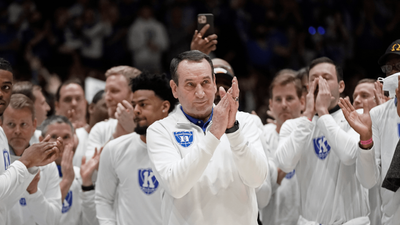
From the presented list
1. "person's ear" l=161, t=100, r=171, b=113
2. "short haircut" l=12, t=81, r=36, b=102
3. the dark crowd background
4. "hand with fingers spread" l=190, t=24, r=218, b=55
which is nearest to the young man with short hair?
"hand with fingers spread" l=190, t=24, r=218, b=55

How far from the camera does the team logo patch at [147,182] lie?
13.8 feet

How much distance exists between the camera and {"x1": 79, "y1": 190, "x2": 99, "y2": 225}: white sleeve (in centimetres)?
483

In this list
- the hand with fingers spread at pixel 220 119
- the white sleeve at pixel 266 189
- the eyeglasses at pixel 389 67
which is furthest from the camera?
the white sleeve at pixel 266 189

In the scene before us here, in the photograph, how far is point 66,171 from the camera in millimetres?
4734

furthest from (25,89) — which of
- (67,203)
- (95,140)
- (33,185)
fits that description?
(33,185)

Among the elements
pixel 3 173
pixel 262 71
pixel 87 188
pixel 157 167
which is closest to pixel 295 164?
pixel 157 167

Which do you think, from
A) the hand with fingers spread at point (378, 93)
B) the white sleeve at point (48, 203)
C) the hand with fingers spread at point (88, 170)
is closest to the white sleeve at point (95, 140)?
the hand with fingers spread at point (88, 170)

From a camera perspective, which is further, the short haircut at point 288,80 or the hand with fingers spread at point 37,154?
the short haircut at point 288,80

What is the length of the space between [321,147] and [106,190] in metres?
2.05

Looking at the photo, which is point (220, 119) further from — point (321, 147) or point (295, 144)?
point (321, 147)

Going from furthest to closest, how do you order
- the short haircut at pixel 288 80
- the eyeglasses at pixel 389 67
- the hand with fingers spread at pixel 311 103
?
the short haircut at pixel 288 80 → the hand with fingers spread at pixel 311 103 → the eyeglasses at pixel 389 67

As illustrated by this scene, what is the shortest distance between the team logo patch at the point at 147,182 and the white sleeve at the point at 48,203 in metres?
0.90

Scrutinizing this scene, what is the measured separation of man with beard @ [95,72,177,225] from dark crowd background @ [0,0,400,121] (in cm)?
532

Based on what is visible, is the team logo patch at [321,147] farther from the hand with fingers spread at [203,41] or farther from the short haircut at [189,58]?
the short haircut at [189,58]
